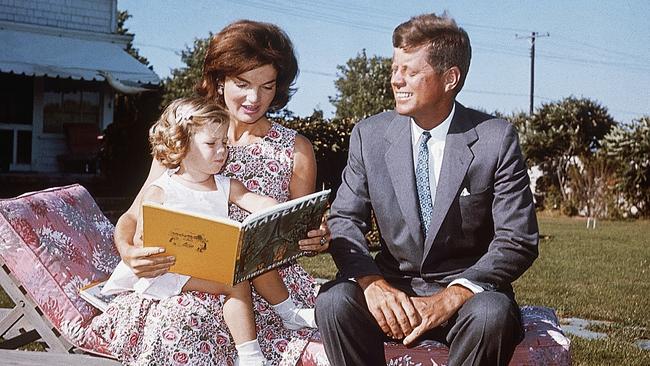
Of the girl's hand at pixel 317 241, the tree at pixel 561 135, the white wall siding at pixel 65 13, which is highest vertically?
the white wall siding at pixel 65 13

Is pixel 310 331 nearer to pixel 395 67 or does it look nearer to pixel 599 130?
pixel 395 67

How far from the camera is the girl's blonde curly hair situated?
3664 millimetres

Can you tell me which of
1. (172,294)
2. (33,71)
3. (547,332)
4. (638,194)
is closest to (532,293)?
(547,332)

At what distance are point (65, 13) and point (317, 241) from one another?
660 inches

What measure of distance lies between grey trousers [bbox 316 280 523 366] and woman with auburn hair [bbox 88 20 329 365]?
0.30 m

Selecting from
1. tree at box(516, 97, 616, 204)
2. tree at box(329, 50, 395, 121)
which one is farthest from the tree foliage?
tree at box(516, 97, 616, 204)

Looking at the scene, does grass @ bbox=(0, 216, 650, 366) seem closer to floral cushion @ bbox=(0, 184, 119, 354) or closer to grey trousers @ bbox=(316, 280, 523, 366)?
grey trousers @ bbox=(316, 280, 523, 366)

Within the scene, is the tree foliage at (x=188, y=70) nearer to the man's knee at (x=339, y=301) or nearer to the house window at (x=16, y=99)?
the house window at (x=16, y=99)

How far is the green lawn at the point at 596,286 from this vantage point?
5.95 metres

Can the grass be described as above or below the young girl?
below

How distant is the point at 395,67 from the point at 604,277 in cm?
712

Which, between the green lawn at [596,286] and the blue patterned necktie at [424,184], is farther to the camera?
the green lawn at [596,286]

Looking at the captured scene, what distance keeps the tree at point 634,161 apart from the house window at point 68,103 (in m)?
13.9

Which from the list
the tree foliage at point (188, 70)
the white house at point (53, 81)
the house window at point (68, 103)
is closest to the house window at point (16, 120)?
the white house at point (53, 81)
